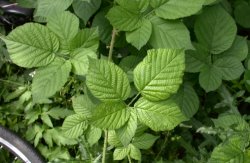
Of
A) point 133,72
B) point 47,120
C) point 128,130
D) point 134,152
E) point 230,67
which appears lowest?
point 47,120

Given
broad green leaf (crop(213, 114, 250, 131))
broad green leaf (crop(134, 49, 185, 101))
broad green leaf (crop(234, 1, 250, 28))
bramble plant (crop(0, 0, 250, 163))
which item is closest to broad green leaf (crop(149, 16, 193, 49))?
bramble plant (crop(0, 0, 250, 163))

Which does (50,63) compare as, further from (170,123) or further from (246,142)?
(246,142)

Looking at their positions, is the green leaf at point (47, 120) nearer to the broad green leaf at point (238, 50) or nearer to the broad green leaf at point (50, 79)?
the broad green leaf at point (50, 79)

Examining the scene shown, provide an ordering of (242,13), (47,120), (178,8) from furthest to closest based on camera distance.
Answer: (47,120) < (242,13) < (178,8)

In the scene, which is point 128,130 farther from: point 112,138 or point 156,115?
point 112,138

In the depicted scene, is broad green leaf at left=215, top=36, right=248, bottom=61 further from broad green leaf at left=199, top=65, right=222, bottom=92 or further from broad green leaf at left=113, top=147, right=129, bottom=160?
broad green leaf at left=113, top=147, right=129, bottom=160

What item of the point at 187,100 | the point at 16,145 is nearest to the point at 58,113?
the point at 16,145
